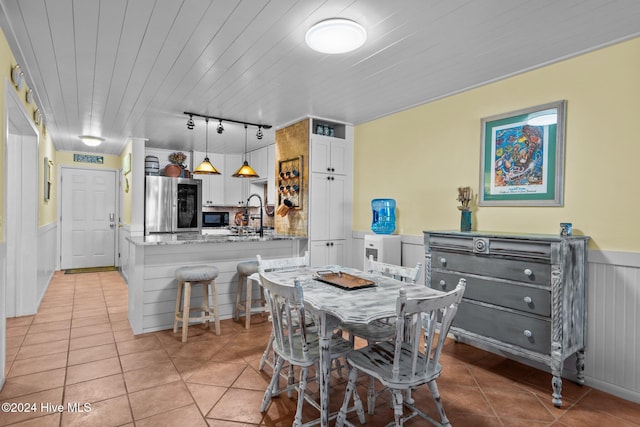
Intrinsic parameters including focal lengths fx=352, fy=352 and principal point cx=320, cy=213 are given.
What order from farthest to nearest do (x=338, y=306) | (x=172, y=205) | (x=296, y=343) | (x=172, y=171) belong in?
1. (x=172, y=171)
2. (x=172, y=205)
3. (x=296, y=343)
4. (x=338, y=306)

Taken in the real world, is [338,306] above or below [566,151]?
below

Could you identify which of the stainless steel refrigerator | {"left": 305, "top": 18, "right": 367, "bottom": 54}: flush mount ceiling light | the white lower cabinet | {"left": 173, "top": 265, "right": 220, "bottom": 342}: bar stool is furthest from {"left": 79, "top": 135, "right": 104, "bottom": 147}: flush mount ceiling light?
{"left": 305, "top": 18, "right": 367, "bottom": 54}: flush mount ceiling light

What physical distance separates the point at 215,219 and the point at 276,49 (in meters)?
4.89

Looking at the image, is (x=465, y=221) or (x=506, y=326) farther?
(x=465, y=221)

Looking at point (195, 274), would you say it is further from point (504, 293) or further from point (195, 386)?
point (504, 293)

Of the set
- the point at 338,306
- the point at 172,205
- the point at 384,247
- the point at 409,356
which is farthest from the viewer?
the point at 172,205

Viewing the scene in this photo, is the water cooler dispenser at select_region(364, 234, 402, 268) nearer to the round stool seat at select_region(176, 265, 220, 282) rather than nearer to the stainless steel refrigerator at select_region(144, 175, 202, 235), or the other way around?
the round stool seat at select_region(176, 265, 220, 282)

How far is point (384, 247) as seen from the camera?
3.76 meters

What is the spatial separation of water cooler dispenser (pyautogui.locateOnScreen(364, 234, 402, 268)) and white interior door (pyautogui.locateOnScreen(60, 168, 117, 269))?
18.9 feet

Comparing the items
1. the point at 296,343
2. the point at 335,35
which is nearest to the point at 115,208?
the point at 296,343

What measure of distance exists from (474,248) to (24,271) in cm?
471

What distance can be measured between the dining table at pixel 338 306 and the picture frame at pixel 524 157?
1.41 metres

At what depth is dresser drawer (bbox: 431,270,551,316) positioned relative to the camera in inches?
92.7

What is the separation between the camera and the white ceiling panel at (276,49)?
6.59ft
